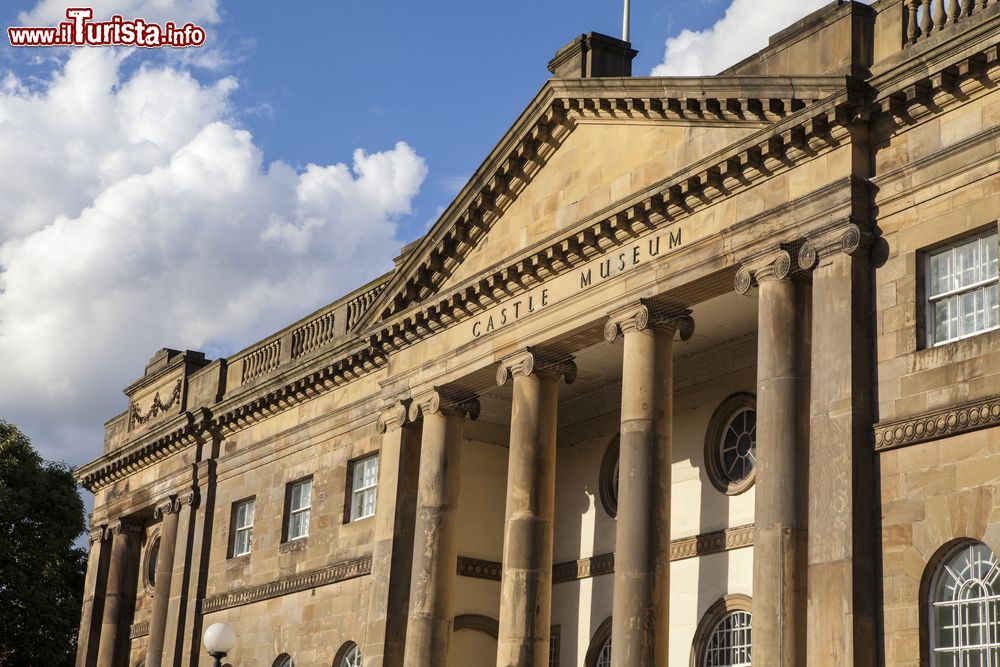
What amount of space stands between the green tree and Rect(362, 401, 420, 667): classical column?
22.2 metres

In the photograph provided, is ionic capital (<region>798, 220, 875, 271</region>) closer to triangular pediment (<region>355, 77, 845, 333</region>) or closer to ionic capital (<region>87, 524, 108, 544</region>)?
triangular pediment (<region>355, 77, 845, 333</region>)

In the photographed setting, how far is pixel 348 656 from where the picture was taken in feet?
98.6

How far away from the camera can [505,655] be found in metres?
23.2

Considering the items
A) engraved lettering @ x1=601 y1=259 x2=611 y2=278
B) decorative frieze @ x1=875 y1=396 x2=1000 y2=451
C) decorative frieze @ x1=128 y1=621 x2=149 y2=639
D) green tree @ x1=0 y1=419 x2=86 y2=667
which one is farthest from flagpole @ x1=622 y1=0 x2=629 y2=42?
green tree @ x1=0 y1=419 x2=86 y2=667

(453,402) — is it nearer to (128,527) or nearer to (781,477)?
(781,477)

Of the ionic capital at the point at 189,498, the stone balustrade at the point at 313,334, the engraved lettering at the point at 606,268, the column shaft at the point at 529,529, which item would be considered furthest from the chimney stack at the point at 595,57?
the ionic capital at the point at 189,498

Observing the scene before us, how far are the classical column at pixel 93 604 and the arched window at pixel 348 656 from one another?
44.5 ft

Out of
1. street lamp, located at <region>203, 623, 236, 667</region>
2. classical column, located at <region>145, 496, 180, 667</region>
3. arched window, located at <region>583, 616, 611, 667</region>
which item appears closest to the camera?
street lamp, located at <region>203, 623, 236, 667</region>

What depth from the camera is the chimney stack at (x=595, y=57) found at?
2448 centimetres

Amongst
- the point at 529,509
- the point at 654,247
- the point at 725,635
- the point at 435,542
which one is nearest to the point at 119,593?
the point at 435,542

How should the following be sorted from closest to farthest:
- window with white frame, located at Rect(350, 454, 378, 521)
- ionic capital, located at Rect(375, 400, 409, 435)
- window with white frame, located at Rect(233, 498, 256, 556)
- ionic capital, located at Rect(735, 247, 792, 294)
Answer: ionic capital, located at Rect(735, 247, 792, 294) < ionic capital, located at Rect(375, 400, 409, 435) < window with white frame, located at Rect(350, 454, 378, 521) < window with white frame, located at Rect(233, 498, 256, 556)

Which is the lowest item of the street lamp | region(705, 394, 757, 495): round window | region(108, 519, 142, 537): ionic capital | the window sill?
the street lamp

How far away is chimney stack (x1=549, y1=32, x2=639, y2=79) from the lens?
2448 centimetres

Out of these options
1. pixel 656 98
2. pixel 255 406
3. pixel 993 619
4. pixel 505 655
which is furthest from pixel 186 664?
pixel 993 619
